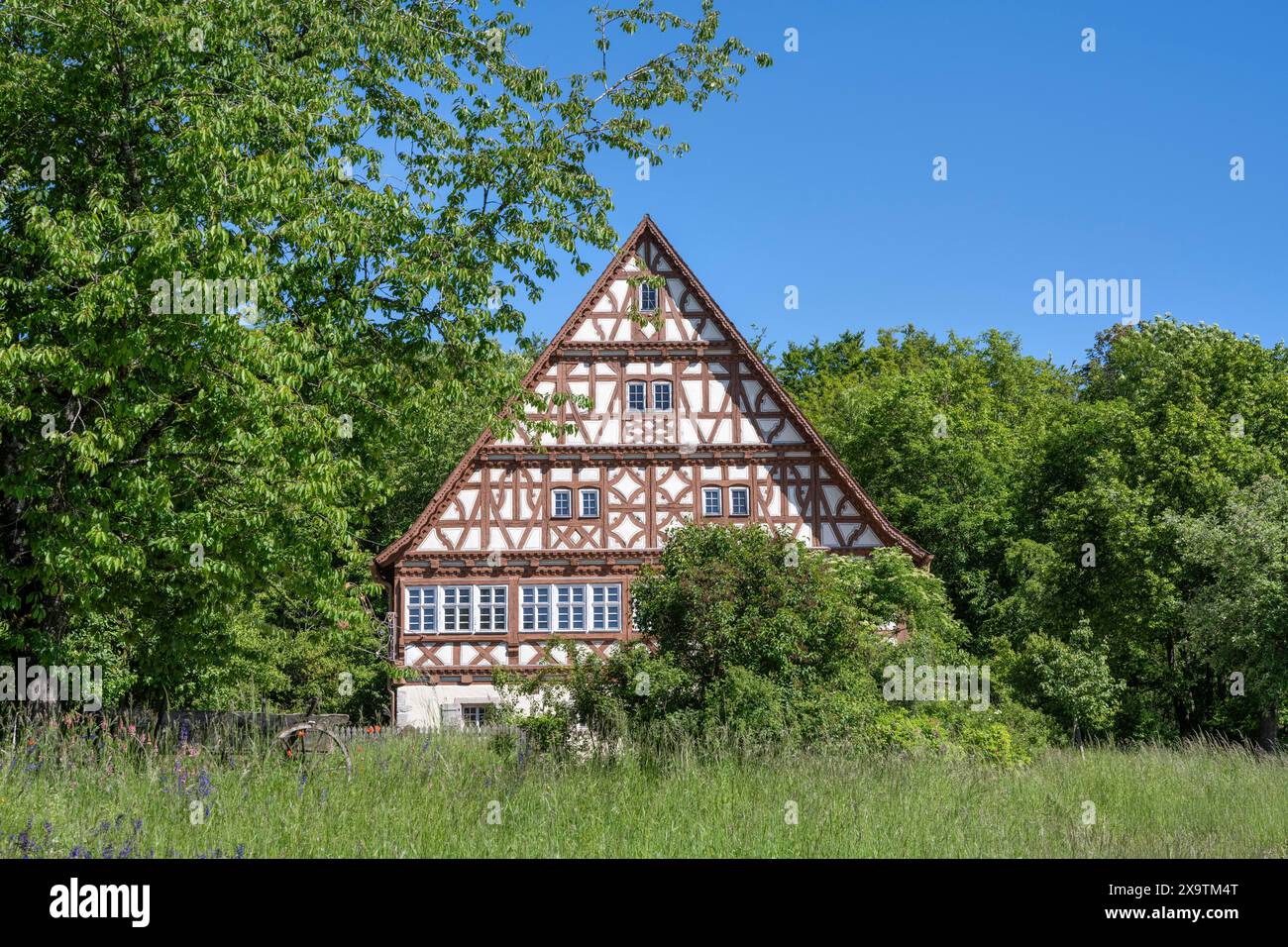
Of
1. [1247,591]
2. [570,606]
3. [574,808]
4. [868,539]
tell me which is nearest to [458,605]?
[570,606]

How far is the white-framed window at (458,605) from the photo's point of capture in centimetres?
2898

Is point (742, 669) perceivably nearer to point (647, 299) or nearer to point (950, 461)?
point (647, 299)

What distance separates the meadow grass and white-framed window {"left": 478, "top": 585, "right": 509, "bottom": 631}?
1810 centimetres

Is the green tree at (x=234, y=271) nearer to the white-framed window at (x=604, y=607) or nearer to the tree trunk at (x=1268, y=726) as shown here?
the white-framed window at (x=604, y=607)

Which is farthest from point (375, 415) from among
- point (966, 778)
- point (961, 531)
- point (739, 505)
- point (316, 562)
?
point (961, 531)

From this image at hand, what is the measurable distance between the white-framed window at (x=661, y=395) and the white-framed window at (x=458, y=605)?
6187mm

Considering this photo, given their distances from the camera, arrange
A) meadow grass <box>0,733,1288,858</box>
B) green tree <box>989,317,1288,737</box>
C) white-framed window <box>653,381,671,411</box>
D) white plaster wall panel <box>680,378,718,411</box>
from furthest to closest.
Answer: white plaster wall panel <box>680,378,718,411</box> < white-framed window <box>653,381,671,411</box> < green tree <box>989,317,1288,737</box> < meadow grass <box>0,733,1288,858</box>

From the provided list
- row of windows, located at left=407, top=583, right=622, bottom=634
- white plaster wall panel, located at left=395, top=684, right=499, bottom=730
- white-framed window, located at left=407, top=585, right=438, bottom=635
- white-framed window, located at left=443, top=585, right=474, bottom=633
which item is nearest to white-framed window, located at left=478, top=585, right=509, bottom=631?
row of windows, located at left=407, top=583, right=622, bottom=634

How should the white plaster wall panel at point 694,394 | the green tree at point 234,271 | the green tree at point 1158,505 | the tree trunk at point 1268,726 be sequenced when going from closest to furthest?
the green tree at point 234,271, the tree trunk at point 1268,726, the green tree at point 1158,505, the white plaster wall panel at point 694,394

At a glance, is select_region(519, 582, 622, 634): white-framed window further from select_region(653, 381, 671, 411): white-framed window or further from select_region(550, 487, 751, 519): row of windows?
select_region(653, 381, 671, 411): white-framed window

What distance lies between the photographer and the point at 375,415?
45.7 feet

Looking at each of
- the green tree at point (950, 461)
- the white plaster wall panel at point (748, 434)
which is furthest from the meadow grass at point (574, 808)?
the green tree at point (950, 461)

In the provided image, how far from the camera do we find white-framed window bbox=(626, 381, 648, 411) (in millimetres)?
29109

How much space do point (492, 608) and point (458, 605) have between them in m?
0.83
